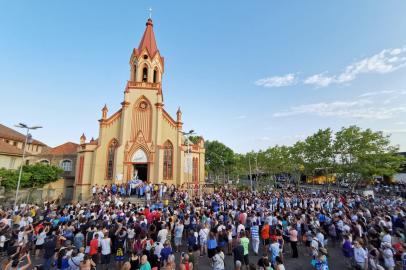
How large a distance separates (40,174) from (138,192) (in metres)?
15.5

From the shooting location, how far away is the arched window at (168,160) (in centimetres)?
2947

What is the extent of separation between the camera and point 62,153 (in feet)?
123

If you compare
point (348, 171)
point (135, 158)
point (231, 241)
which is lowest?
point (231, 241)

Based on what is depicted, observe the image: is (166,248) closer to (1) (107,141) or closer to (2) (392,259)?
(2) (392,259)

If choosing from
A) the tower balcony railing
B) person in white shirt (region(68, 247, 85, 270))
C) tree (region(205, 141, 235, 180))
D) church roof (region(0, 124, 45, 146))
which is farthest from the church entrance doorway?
tree (region(205, 141, 235, 180))

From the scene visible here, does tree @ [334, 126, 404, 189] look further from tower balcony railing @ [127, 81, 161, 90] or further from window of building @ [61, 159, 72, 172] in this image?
window of building @ [61, 159, 72, 172]

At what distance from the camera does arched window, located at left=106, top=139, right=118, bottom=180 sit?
28.3m

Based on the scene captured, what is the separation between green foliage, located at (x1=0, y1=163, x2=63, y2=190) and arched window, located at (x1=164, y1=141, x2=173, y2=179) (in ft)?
51.9

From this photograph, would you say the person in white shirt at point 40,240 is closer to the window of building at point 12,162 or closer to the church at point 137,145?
the church at point 137,145

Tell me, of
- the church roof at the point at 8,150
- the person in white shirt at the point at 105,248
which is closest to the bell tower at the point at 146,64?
the church roof at the point at 8,150

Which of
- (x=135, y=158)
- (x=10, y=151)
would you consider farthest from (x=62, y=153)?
(x=135, y=158)

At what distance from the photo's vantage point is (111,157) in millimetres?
28719

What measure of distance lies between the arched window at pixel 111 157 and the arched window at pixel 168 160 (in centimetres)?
659

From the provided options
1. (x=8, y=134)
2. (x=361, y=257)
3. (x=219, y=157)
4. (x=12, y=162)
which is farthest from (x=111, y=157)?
(x=219, y=157)
